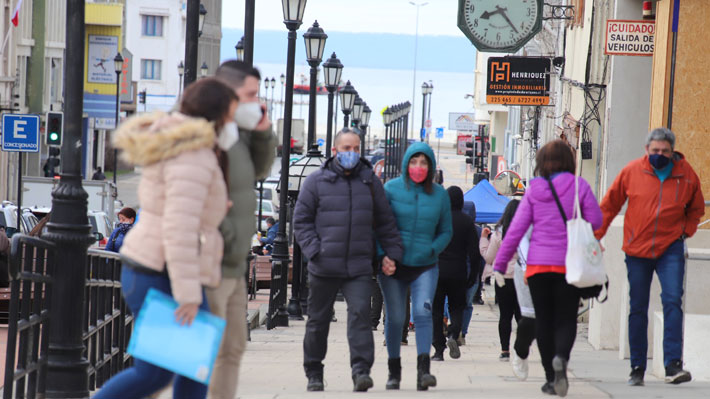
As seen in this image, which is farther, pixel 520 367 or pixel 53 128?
pixel 53 128

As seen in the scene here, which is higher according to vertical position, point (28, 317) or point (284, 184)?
point (284, 184)

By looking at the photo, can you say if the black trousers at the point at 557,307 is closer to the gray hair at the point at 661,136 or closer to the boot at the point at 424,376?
the boot at the point at 424,376

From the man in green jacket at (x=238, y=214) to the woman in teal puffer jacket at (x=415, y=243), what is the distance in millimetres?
3068

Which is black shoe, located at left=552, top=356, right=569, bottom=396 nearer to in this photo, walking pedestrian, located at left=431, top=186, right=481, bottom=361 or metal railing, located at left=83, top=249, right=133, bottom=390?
metal railing, located at left=83, top=249, right=133, bottom=390

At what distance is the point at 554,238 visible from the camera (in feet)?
27.0

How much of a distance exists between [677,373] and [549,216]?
1.79 m

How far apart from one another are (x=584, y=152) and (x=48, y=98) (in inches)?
1632

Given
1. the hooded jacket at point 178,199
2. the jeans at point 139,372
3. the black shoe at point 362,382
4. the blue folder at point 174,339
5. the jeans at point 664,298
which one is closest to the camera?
the hooded jacket at point 178,199

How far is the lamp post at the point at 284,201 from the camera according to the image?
19641 mm

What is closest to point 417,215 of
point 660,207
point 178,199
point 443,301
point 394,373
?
point 394,373

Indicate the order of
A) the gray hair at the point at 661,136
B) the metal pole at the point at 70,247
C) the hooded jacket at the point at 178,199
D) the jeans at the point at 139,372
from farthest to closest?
the gray hair at the point at 661,136 → the metal pole at the point at 70,247 → the jeans at the point at 139,372 → the hooded jacket at the point at 178,199

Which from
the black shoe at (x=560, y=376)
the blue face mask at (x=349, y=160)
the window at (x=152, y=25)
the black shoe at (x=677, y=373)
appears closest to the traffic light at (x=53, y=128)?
the blue face mask at (x=349, y=160)

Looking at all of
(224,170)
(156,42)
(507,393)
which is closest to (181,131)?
(224,170)

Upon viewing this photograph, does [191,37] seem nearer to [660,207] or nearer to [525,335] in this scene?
[525,335]
